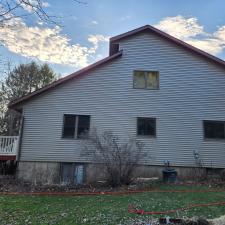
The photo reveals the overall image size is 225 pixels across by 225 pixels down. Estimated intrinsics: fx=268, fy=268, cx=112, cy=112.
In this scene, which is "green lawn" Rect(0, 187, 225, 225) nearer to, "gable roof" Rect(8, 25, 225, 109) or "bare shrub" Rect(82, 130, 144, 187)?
"bare shrub" Rect(82, 130, 144, 187)

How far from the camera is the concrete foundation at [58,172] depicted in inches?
529

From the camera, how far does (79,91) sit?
46.9 feet

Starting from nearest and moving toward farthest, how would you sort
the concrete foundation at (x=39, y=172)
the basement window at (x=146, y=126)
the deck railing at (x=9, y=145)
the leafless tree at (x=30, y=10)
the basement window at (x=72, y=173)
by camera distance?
the leafless tree at (x=30, y=10) < the concrete foundation at (x=39, y=172) < the basement window at (x=72, y=173) < the deck railing at (x=9, y=145) < the basement window at (x=146, y=126)

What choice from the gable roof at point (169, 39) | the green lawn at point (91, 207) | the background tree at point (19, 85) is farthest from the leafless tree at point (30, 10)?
the background tree at point (19, 85)

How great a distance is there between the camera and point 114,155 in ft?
38.3

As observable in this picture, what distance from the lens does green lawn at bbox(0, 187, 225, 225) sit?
255 inches

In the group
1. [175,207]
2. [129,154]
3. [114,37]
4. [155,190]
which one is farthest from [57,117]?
[175,207]

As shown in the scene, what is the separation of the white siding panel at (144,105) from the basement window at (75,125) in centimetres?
27

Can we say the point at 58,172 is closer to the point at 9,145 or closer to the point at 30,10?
the point at 9,145

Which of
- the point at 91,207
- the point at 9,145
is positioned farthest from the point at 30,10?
the point at 9,145

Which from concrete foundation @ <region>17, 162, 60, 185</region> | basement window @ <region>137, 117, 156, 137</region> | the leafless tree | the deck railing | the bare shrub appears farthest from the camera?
basement window @ <region>137, 117, 156, 137</region>

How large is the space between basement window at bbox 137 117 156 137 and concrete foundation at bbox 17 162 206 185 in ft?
5.64

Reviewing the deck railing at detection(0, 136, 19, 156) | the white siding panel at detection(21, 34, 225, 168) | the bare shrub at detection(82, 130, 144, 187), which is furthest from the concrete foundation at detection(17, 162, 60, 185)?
the bare shrub at detection(82, 130, 144, 187)

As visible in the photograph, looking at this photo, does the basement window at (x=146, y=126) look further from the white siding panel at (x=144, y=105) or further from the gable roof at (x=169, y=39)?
the gable roof at (x=169, y=39)
